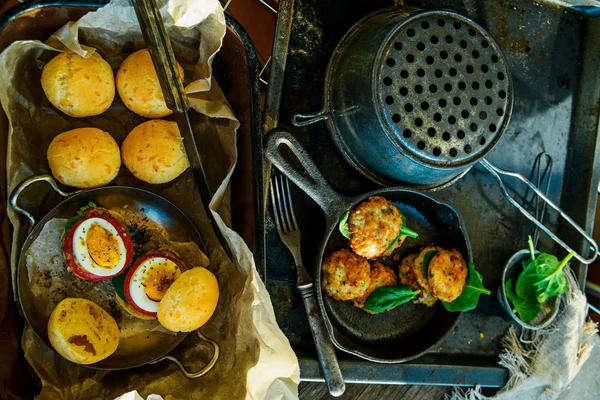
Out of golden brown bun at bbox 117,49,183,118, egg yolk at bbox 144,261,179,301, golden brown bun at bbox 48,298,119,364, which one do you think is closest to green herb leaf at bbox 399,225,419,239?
egg yolk at bbox 144,261,179,301

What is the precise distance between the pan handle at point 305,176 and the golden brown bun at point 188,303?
447 mm

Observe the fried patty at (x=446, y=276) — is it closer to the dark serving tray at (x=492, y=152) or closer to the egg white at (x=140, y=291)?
the dark serving tray at (x=492, y=152)

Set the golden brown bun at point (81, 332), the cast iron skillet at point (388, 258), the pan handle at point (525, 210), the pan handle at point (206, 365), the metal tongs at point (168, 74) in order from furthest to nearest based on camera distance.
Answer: the pan handle at point (525, 210)
the cast iron skillet at point (388, 258)
the pan handle at point (206, 365)
the golden brown bun at point (81, 332)
the metal tongs at point (168, 74)

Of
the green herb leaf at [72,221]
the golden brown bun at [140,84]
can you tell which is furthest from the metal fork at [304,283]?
the green herb leaf at [72,221]

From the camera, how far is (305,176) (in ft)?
6.17

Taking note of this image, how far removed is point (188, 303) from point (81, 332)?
33 centimetres

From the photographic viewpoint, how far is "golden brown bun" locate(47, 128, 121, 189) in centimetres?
168

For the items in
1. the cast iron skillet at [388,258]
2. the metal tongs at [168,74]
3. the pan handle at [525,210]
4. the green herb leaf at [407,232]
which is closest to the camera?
the metal tongs at [168,74]

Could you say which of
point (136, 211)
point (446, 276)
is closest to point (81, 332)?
point (136, 211)

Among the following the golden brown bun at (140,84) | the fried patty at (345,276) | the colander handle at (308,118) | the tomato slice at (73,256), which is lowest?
the fried patty at (345,276)

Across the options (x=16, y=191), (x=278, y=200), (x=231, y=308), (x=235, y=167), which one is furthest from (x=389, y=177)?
(x=16, y=191)

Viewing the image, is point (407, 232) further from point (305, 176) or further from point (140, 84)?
point (140, 84)

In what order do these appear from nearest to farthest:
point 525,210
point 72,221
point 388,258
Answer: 1. point 72,221
2. point 388,258
3. point 525,210

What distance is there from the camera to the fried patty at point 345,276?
73.6 inches
